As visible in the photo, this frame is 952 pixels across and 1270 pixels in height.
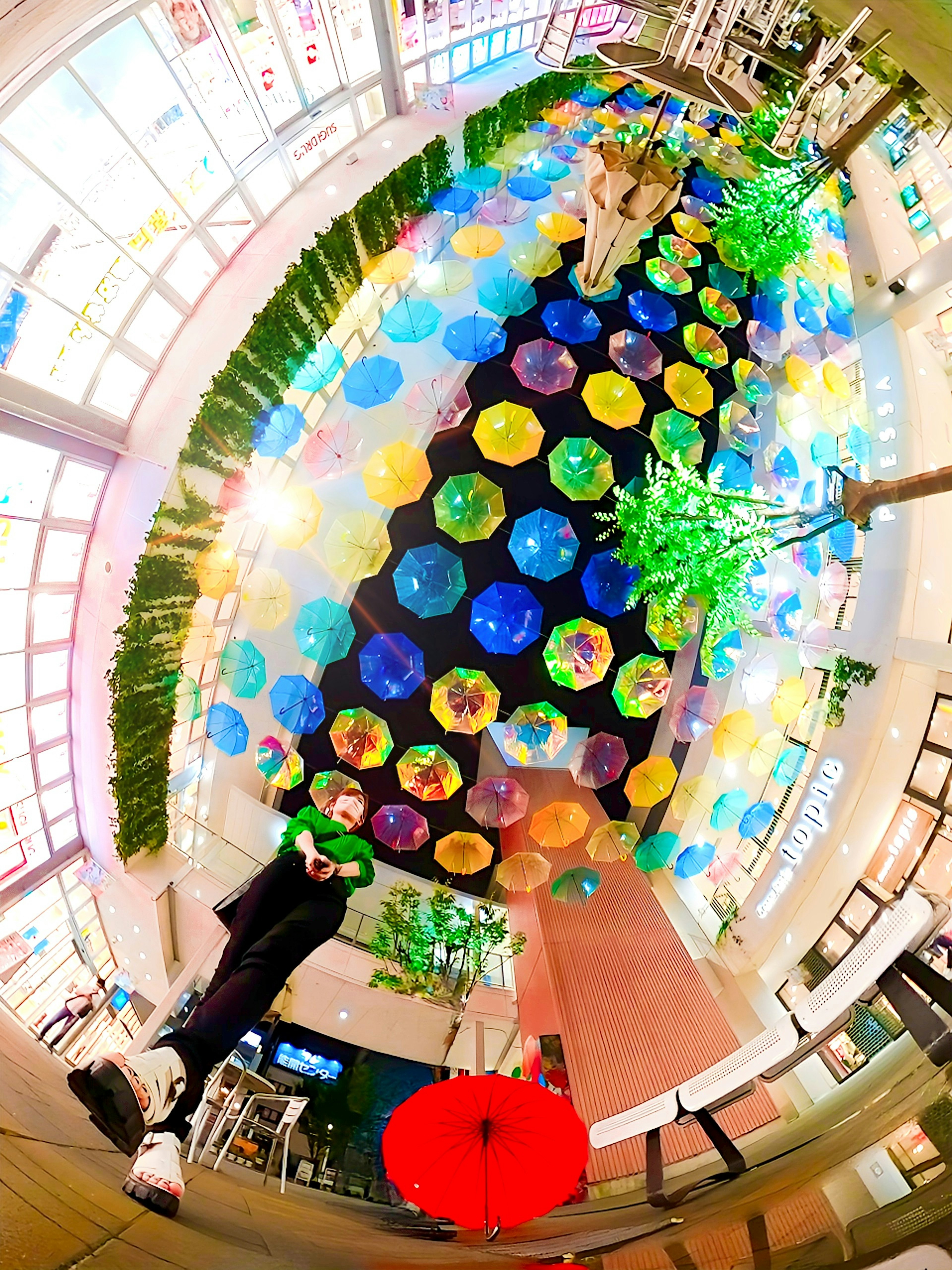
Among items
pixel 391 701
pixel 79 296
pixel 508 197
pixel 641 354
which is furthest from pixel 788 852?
pixel 79 296

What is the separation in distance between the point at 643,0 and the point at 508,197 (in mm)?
1199

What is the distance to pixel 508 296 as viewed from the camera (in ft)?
11.1

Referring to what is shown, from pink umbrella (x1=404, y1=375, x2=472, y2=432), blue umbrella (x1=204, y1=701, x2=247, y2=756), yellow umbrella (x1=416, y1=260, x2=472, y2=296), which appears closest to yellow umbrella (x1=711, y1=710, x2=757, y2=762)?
pink umbrella (x1=404, y1=375, x2=472, y2=432)

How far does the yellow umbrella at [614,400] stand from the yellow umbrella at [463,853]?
256 cm

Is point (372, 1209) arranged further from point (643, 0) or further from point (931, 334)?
point (643, 0)

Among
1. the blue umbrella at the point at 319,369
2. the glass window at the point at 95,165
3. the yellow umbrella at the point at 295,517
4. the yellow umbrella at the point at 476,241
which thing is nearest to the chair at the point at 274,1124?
the yellow umbrella at the point at 295,517

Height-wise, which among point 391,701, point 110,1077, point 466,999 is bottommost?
point 466,999

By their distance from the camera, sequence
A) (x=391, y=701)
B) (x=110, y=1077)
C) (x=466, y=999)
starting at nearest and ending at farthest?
(x=110, y=1077) < (x=466, y=999) < (x=391, y=701)

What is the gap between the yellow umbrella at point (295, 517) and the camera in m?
2.79

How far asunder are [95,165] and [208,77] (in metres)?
0.90

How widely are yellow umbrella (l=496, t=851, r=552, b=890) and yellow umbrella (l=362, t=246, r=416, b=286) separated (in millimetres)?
3150

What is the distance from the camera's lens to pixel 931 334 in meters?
2.73

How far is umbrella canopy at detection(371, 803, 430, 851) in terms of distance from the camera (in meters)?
2.87

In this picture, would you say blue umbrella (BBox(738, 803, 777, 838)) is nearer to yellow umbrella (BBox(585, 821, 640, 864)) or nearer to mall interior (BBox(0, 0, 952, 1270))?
mall interior (BBox(0, 0, 952, 1270))
